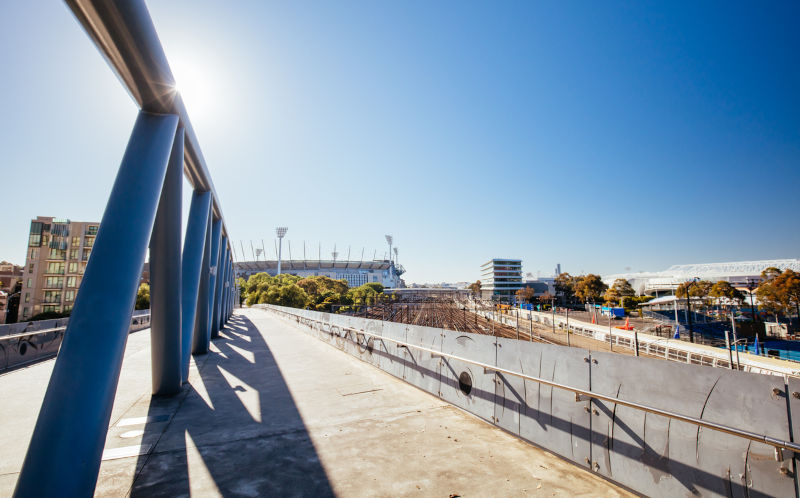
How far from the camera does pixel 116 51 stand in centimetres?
417

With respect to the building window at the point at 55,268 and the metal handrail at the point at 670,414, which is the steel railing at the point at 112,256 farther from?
the building window at the point at 55,268

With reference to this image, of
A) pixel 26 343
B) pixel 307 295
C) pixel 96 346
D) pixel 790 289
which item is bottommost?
pixel 307 295

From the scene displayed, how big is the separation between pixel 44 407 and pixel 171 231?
382 centimetres

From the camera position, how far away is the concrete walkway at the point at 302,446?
3533 millimetres

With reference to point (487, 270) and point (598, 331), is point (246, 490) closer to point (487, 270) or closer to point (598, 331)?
point (598, 331)

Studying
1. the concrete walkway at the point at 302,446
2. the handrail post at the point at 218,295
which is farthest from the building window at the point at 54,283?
the concrete walkway at the point at 302,446

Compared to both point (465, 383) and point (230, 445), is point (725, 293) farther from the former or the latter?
point (230, 445)

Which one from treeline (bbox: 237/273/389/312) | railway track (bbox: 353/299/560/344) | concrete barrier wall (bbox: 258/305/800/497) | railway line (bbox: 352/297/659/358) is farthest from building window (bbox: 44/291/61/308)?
concrete barrier wall (bbox: 258/305/800/497)

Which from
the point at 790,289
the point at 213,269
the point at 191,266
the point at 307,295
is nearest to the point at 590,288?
the point at 790,289

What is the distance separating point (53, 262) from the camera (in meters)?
64.4

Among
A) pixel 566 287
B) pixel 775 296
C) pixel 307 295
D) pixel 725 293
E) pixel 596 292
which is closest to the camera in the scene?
pixel 775 296

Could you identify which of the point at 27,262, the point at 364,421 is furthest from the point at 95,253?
the point at 27,262

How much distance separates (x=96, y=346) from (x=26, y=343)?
11.7 meters

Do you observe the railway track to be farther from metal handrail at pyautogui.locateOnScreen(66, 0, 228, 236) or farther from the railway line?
metal handrail at pyautogui.locateOnScreen(66, 0, 228, 236)
